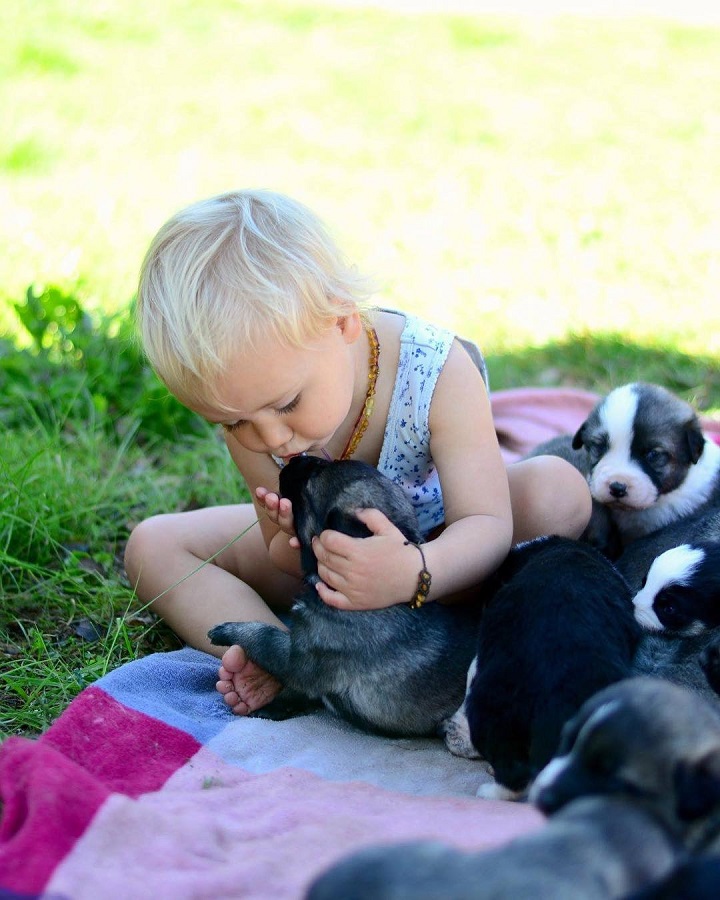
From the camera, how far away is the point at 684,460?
471 centimetres

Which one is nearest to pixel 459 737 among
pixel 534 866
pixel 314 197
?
pixel 534 866

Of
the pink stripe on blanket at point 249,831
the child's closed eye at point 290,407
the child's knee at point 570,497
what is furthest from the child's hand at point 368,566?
the child's knee at point 570,497

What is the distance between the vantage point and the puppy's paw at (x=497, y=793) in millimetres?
3088

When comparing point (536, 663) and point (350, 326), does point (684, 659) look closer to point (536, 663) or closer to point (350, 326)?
point (536, 663)

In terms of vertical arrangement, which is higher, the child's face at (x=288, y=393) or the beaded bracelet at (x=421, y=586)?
the child's face at (x=288, y=393)

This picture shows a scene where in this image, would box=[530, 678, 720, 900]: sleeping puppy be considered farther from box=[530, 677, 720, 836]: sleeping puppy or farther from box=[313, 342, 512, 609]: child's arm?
box=[313, 342, 512, 609]: child's arm

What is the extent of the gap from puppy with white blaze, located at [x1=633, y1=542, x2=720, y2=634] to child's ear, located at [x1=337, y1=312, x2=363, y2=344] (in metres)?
1.34

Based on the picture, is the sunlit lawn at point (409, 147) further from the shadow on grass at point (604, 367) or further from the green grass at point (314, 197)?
the shadow on grass at point (604, 367)

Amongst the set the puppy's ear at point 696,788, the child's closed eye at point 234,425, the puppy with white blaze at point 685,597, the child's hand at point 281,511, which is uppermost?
the child's closed eye at point 234,425

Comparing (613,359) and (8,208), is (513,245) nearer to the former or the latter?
(613,359)

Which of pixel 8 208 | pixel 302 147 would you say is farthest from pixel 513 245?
pixel 8 208

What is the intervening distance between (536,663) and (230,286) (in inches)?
58.4

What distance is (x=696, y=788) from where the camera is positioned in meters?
2.35

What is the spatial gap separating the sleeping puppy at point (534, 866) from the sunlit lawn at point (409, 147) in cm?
235
